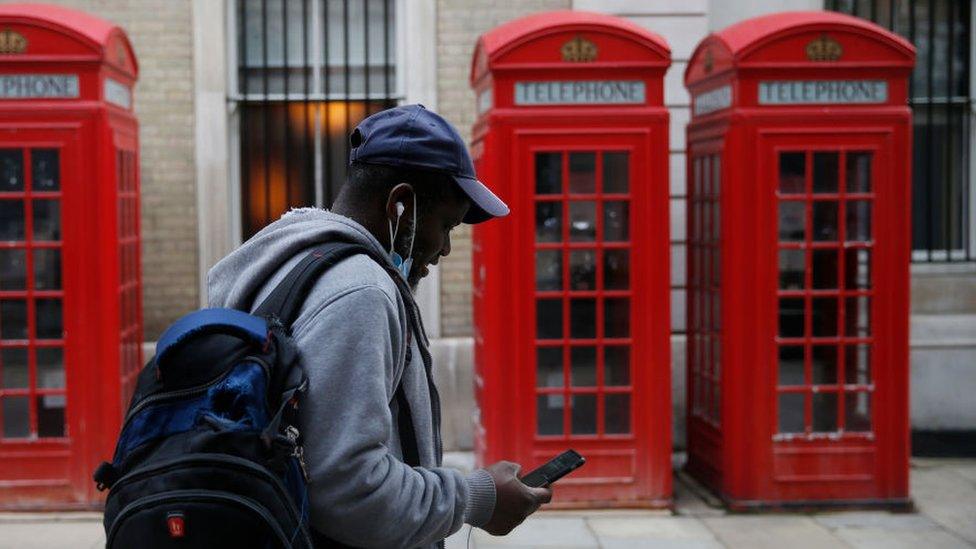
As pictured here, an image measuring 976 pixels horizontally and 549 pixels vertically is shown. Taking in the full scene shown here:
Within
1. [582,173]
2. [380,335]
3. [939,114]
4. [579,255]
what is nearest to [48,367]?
[579,255]

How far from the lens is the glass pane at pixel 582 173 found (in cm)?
664

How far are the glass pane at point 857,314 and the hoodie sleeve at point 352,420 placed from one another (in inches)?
207

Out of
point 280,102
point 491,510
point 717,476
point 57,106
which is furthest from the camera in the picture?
point 280,102

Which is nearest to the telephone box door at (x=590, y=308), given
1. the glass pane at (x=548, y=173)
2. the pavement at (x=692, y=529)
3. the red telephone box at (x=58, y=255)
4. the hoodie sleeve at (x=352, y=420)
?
the glass pane at (x=548, y=173)

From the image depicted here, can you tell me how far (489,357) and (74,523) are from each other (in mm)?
2484

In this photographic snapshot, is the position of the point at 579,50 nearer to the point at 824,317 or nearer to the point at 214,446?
the point at 824,317

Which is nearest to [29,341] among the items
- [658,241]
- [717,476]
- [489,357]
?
[489,357]

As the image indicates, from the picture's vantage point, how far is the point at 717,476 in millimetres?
7141

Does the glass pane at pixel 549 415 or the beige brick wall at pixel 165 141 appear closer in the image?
the glass pane at pixel 549 415

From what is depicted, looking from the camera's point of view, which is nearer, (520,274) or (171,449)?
(171,449)

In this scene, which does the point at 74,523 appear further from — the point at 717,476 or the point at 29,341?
the point at 717,476

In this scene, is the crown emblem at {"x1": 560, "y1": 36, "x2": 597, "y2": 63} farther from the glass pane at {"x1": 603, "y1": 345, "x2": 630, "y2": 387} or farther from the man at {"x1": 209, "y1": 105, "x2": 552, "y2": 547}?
the man at {"x1": 209, "y1": 105, "x2": 552, "y2": 547}

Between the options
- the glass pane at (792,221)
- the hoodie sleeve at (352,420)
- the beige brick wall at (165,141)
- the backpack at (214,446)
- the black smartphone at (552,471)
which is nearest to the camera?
the backpack at (214,446)

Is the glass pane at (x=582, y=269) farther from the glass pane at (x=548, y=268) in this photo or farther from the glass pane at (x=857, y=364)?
the glass pane at (x=857, y=364)
